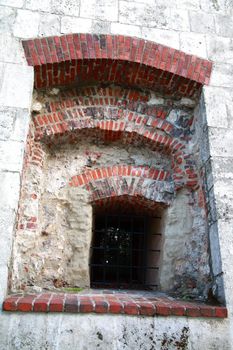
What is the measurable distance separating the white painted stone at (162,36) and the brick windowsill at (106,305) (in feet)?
9.25

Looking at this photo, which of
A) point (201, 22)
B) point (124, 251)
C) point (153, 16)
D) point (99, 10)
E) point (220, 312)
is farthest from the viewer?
point (124, 251)

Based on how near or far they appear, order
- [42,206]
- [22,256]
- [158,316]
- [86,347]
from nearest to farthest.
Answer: [86,347], [158,316], [22,256], [42,206]

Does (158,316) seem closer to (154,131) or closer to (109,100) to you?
(154,131)

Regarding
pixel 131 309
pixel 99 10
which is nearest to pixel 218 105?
pixel 99 10

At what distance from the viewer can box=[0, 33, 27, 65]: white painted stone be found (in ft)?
12.9

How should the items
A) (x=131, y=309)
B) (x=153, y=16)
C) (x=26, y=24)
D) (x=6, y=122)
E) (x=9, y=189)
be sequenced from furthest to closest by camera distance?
(x=153, y=16) → (x=26, y=24) → (x=6, y=122) → (x=9, y=189) → (x=131, y=309)

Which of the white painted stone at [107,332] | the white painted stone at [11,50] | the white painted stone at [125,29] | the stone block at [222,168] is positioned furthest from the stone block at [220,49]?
the white painted stone at [107,332]

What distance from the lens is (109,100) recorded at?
441 centimetres

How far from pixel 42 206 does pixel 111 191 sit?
77 cm

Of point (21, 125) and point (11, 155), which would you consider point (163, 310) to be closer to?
point (11, 155)

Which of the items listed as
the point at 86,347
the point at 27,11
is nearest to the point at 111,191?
the point at 86,347

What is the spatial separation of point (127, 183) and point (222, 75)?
166cm

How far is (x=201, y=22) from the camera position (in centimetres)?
454

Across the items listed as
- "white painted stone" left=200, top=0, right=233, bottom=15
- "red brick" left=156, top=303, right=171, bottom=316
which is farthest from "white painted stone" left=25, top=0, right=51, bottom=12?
"red brick" left=156, top=303, right=171, bottom=316
